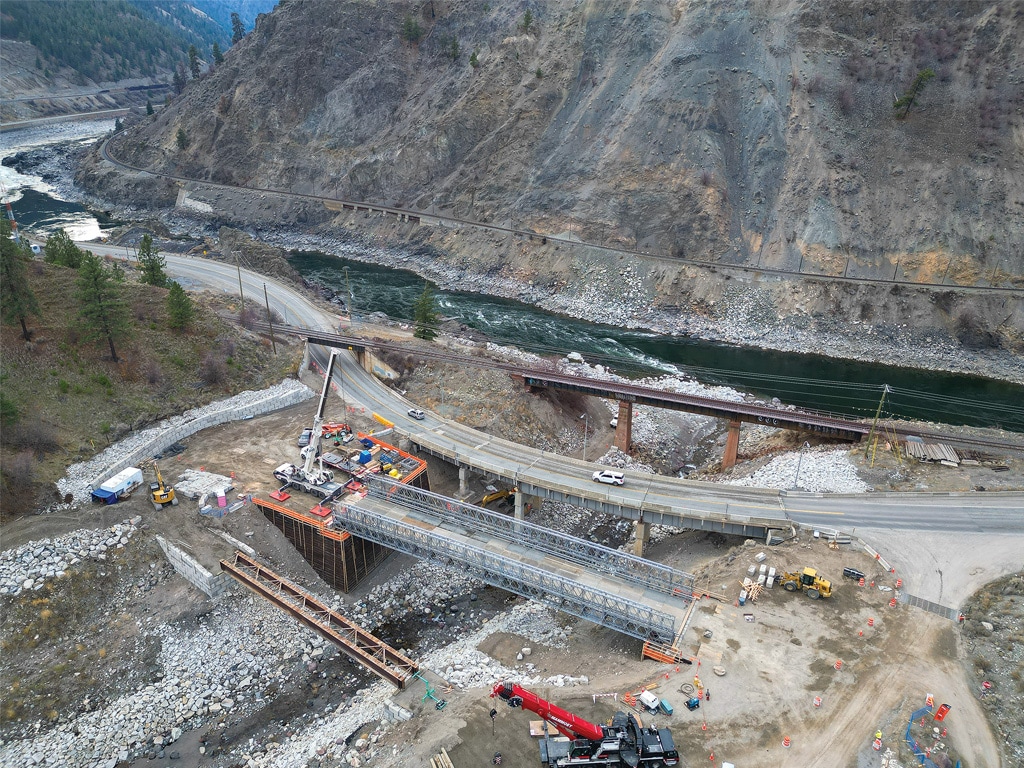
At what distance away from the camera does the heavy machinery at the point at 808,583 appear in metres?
35.3

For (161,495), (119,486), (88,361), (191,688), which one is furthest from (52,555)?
(88,361)

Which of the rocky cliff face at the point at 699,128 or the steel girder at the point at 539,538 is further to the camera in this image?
the rocky cliff face at the point at 699,128

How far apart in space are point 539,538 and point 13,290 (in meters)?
41.4

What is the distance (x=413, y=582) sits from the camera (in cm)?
4353

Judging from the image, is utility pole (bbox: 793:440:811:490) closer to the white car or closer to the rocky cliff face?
the white car

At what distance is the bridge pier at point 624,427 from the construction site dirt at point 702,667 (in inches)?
565

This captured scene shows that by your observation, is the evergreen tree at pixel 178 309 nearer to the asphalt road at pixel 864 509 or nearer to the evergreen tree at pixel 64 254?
the evergreen tree at pixel 64 254

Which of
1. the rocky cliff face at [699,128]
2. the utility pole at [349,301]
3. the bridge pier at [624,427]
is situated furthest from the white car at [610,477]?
the rocky cliff face at [699,128]

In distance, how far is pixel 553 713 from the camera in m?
27.6

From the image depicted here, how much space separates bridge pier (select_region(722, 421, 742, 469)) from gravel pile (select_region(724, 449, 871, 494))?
12.3 feet

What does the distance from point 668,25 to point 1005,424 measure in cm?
7372

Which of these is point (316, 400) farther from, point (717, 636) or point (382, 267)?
point (382, 267)

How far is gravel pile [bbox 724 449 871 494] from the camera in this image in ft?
148

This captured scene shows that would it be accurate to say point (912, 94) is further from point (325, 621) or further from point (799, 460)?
point (325, 621)
